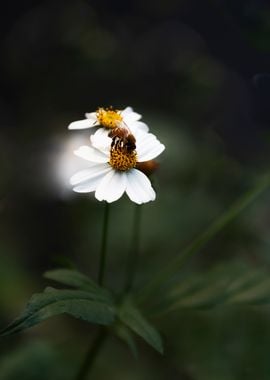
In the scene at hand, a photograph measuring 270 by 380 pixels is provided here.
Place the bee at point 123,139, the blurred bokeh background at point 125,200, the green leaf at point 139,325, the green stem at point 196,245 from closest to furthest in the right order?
the green leaf at point 139,325 → the bee at point 123,139 → the green stem at point 196,245 → the blurred bokeh background at point 125,200

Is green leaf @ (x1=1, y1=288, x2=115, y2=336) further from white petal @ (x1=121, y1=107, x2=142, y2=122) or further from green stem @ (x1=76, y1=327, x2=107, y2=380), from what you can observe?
white petal @ (x1=121, y1=107, x2=142, y2=122)

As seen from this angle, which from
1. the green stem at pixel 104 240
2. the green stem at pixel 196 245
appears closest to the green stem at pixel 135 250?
the green stem at pixel 196 245

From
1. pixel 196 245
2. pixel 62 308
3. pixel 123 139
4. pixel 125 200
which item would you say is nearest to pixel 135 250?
pixel 125 200

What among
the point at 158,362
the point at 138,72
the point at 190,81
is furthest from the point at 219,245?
the point at 138,72

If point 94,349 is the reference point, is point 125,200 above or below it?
above

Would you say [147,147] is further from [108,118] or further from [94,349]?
[94,349]

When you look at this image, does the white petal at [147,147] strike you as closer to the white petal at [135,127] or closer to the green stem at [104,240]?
the white petal at [135,127]
